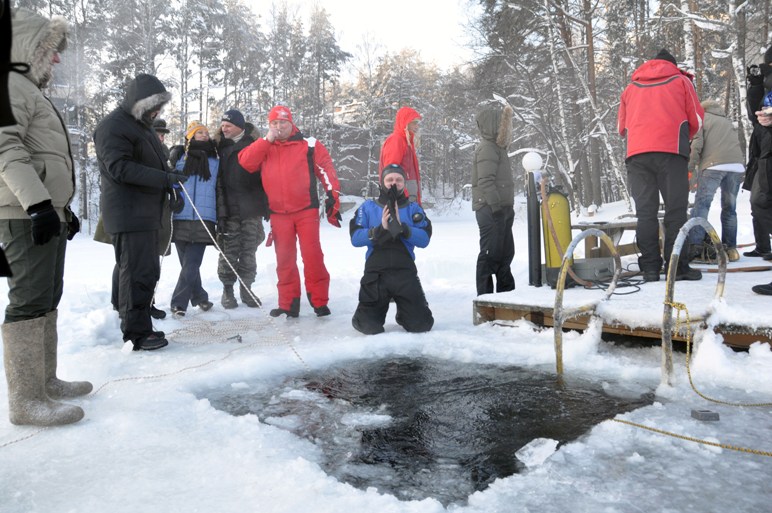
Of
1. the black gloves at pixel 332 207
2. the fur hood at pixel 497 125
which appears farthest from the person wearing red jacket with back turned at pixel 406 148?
the fur hood at pixel 497 125

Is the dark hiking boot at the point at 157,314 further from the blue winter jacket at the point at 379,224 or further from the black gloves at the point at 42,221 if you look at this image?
the black gloves at the point at 42,221

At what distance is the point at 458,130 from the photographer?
30.5 metres

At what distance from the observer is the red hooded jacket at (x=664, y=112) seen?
4.39m

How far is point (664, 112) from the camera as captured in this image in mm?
4422

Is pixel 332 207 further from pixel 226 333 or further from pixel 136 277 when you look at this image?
pixel 136 277

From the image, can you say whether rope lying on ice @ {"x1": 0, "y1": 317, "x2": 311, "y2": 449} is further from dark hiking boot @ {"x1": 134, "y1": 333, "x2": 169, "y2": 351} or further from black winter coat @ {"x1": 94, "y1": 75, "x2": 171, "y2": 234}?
black winter coat @ {"x1": 94, "y1": 75, "x2": 171, "y2": 234}

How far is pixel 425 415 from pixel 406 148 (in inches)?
140

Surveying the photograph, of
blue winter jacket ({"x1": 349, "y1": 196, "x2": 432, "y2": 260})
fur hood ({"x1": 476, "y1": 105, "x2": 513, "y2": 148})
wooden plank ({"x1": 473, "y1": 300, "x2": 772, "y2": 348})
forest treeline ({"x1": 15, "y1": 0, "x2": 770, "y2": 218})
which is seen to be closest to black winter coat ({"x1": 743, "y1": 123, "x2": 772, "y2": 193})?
wooden plank ({"x1": 473, "y1": 300, "x2": 772, "y2": 348})

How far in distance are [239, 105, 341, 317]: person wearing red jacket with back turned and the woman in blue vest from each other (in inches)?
17.1

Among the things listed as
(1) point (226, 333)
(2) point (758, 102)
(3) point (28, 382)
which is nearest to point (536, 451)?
(3) point (28, 382)

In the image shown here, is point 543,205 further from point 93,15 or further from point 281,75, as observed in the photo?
point 281,75

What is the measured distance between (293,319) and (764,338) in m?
3.80

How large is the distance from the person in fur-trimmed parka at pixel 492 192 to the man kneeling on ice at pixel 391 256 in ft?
3.08

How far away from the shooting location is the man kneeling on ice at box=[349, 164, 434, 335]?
442 centimetres
